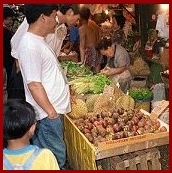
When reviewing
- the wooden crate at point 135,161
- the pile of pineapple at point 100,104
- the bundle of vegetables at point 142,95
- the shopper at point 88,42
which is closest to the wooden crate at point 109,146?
the wooden crate at point 135,161

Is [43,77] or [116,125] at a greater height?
[43,77]

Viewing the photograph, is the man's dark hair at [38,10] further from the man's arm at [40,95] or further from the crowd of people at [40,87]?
the man's arm at [40,95]

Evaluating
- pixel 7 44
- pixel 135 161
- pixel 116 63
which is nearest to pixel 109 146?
pixel 135 161

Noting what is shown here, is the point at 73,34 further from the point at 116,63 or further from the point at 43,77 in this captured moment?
the point at 43,77

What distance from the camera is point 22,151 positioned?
90.7 inches

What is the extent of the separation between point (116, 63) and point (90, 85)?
84 centimetres

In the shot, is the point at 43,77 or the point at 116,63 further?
the point at 116,63

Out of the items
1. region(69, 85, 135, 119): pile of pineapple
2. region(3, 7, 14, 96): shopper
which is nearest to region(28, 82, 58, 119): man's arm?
region(69, 85, 135, 119): pile of pineapple

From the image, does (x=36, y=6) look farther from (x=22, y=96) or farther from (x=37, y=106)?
(x=22, y=96)

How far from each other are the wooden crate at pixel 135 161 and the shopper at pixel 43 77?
0.57 meters

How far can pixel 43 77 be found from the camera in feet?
11.4

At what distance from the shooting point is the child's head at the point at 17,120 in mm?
2271

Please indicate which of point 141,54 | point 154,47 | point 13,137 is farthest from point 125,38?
point 13,137

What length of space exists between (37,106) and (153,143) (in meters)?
1.16
